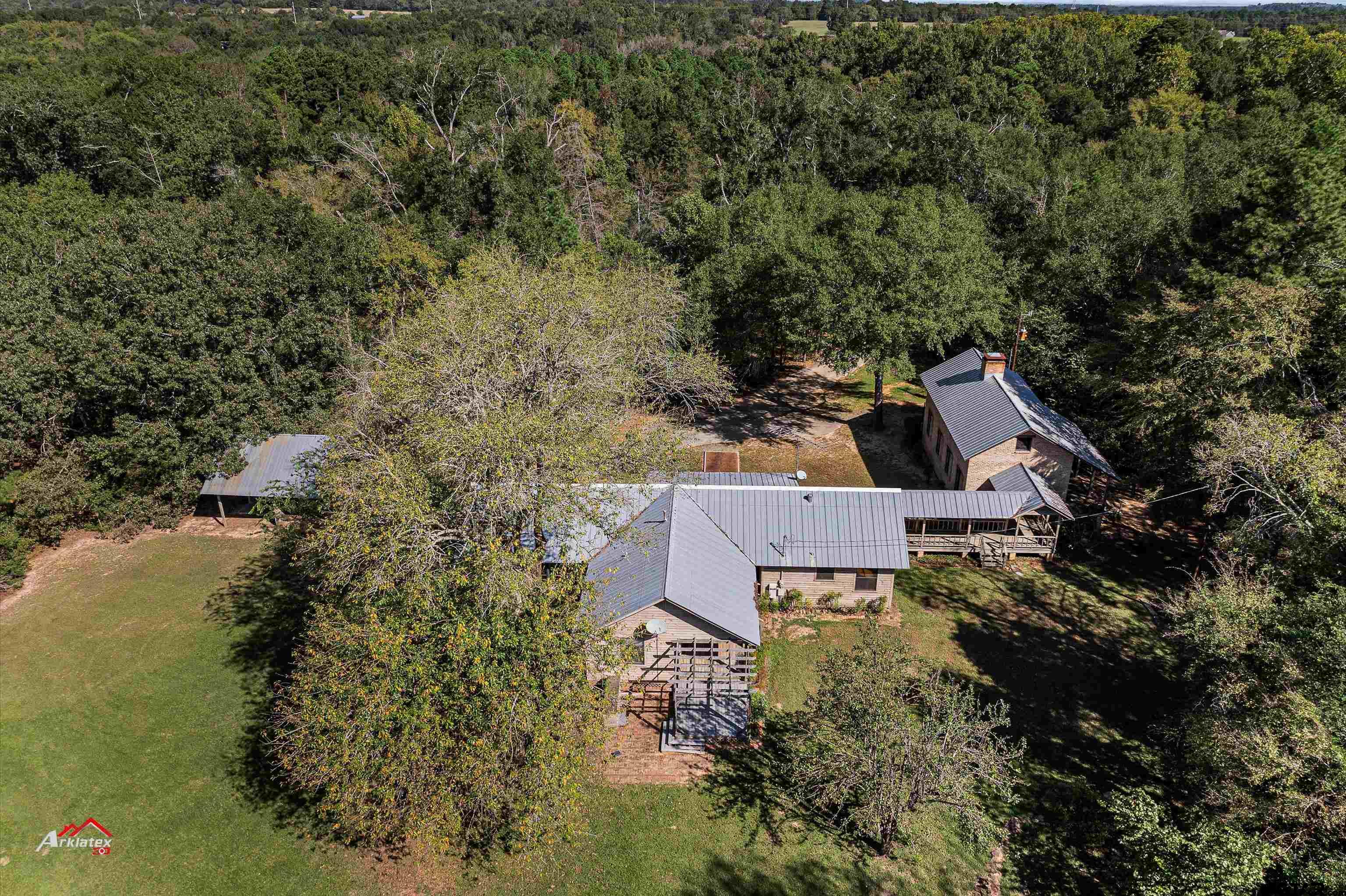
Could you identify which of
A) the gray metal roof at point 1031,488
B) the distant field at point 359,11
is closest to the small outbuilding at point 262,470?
the gray metal roof at point 1031,488

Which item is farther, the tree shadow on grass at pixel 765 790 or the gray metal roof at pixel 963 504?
the gray metal roof at pixel 963 504

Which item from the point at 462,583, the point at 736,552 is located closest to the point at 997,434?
the point at 736,552

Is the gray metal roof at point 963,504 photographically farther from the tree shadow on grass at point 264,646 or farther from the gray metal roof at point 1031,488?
the tree shadow on grass at point 264,646

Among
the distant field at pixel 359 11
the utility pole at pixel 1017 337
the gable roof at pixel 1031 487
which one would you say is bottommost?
the gable roof at pixel 1031 487

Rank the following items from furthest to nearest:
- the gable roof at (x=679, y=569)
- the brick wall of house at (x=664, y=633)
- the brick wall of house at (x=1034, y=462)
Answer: the brick wall of house at (x=1034, y=462)
the gable roof at (x=679, y=569)
the brick wall of house at (x=664, y=633)

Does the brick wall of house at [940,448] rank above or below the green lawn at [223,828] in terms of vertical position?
above

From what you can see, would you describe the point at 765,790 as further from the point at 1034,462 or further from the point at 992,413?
the point at 992,413
